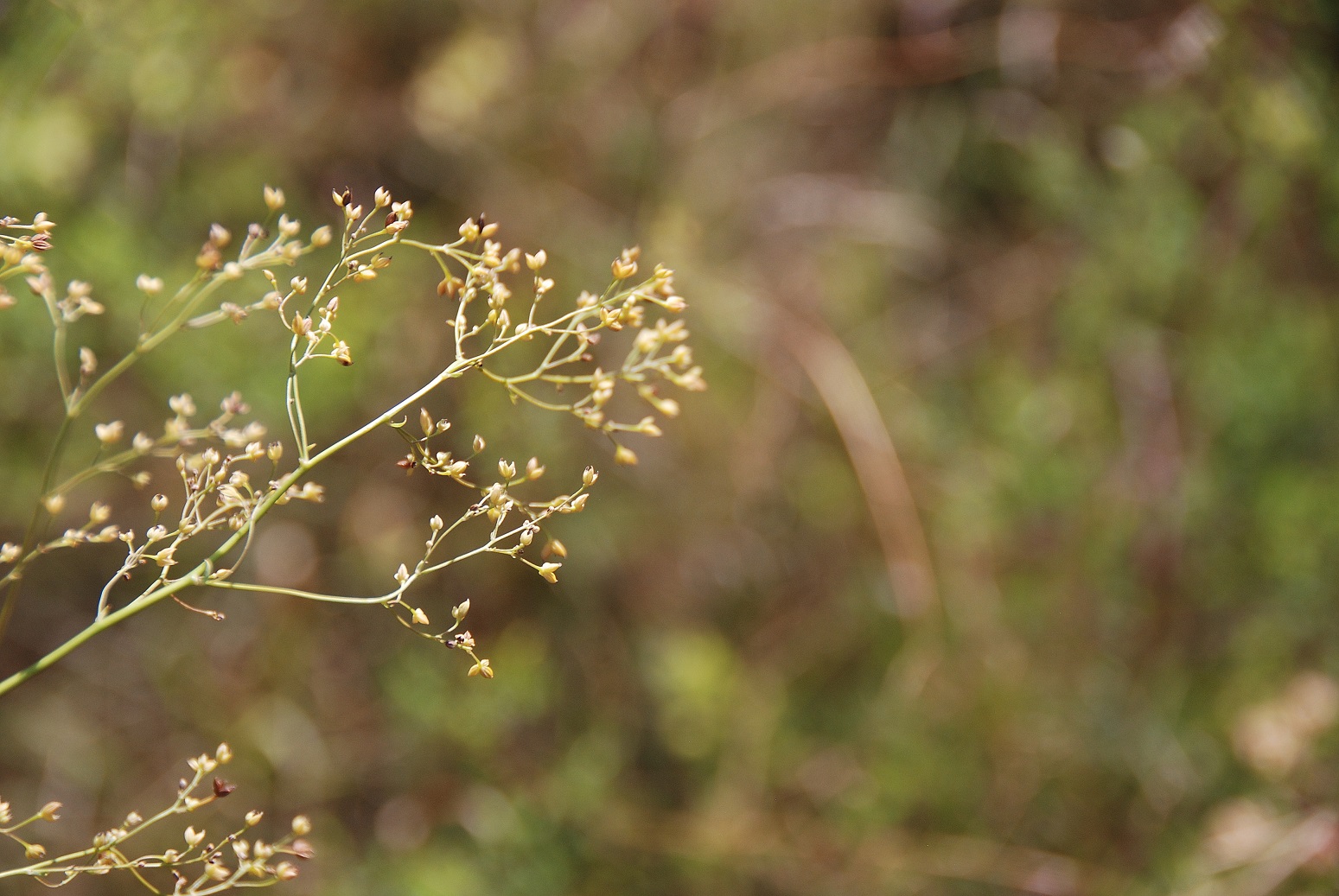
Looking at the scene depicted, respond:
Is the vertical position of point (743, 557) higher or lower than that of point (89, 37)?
lower

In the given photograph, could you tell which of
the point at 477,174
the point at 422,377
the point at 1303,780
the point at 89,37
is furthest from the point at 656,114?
the point at 1303,780

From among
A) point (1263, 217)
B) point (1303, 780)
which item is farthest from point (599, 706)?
point (1263, 217)

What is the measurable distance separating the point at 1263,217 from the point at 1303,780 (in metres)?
1.40

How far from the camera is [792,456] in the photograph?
2.45 m

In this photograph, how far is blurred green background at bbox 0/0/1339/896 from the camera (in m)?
2.21

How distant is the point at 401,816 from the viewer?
227cm

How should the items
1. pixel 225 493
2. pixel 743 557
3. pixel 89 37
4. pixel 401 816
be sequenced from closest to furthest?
pixel 225 493, pixel 89 37, pixel 401 816, pixel 743 557

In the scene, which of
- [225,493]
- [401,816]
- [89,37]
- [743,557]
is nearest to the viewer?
[225,493]

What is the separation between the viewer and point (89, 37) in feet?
6.98

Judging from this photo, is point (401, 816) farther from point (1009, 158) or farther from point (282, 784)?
point (1009, 158)

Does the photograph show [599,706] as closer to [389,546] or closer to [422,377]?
[389,546]

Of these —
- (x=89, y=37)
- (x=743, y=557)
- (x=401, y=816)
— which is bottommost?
(x=401, y=816)

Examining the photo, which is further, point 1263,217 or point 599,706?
point 1263,217

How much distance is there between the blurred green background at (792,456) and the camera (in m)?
2.21
